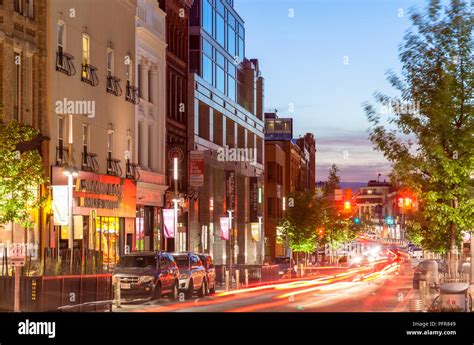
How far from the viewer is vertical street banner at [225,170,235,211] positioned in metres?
86.0

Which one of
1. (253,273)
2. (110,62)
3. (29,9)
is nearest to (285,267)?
(253,273)

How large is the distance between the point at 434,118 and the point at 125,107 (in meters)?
27.2

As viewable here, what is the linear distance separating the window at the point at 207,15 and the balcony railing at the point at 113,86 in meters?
25.7

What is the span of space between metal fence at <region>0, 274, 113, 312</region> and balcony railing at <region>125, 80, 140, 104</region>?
25.8 metres

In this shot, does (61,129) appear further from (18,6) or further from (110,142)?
(110,142)

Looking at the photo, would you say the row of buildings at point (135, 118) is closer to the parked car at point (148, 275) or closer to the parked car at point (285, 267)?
the parked car at point (148, 275)

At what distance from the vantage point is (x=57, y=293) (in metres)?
28.1

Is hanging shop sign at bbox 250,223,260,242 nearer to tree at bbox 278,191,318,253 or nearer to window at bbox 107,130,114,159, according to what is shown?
tree at bbox 278,191,318,253

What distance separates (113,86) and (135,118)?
15.3 ft

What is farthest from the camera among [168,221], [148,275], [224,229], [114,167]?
[224,229]

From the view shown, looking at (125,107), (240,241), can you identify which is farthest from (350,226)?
(125,107)

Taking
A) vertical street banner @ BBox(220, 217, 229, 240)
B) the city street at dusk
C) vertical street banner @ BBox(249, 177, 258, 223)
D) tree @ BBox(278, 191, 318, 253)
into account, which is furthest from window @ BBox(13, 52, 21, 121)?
tree @ BBox(278, 191, 318, 253)
